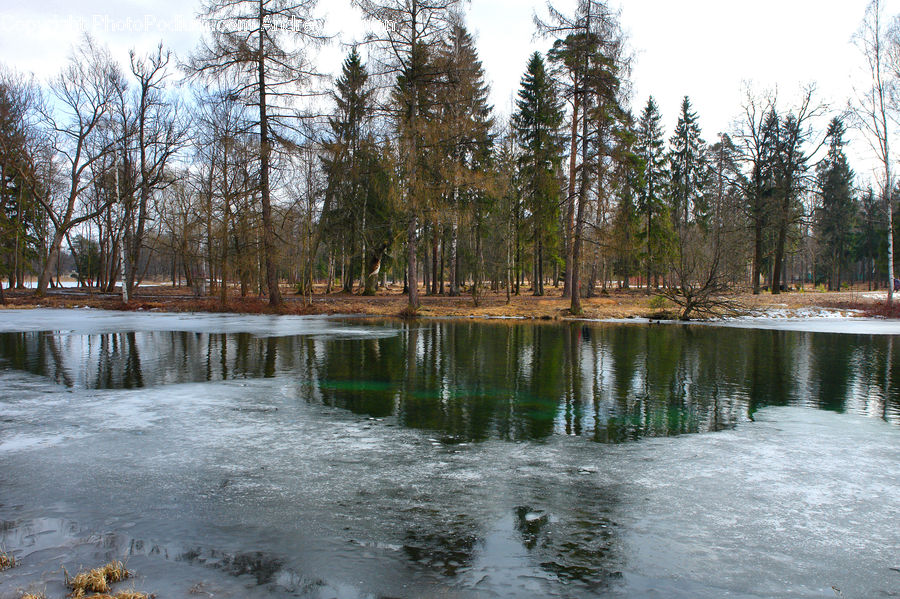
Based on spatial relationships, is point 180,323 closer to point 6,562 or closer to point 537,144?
point 6,562

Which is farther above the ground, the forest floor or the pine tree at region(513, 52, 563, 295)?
the pine tree at region(513, 52, 563, 295)

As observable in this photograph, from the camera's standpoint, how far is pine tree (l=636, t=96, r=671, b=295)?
40.8m

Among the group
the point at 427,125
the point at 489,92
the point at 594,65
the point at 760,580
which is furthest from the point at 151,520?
the point at 489,92

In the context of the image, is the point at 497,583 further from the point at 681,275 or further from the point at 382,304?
the point at 382,304

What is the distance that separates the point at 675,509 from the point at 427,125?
20.1 meters

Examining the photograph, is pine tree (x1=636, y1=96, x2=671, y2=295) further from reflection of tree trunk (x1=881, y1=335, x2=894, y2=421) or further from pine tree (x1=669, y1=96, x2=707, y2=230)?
reflection of tree trunk (x1=881, y1=335, x2=894, y2=421)

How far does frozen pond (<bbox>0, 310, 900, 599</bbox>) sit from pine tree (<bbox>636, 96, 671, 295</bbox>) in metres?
30.5

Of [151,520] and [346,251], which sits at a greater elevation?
[346,251]

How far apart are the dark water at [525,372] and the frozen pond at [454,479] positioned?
86 millimetres

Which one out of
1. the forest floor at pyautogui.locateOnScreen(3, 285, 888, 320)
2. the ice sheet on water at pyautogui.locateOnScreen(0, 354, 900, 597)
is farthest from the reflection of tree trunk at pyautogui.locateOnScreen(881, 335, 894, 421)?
the forest floor at pyautogui.locateOnScreen(3, 285, 888, 320)

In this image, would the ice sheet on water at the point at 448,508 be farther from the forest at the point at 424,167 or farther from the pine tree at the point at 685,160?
the pine tree at the point at 685,160

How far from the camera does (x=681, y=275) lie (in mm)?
23172

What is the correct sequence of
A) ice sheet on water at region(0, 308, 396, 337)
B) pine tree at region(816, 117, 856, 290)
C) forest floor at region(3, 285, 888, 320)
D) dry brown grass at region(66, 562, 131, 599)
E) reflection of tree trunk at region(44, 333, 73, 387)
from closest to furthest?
1. dry brown grass at region(66, 562, 131, 599)
2. reflection of tree trunk at region(44, 333, 73, 387)
3. ice sheet on water at region(0, 308, 396, 337)
4. forest floor at region(3, 285, 888, 320)
5. pine tree at region(816, 117, 856, 290)

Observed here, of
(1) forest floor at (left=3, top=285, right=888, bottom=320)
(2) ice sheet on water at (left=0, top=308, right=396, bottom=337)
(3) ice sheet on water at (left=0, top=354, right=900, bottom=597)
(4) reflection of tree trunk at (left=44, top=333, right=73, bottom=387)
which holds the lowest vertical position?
(3) ice sheet on water at (left=0, top=354, right=900, bottom=597)
